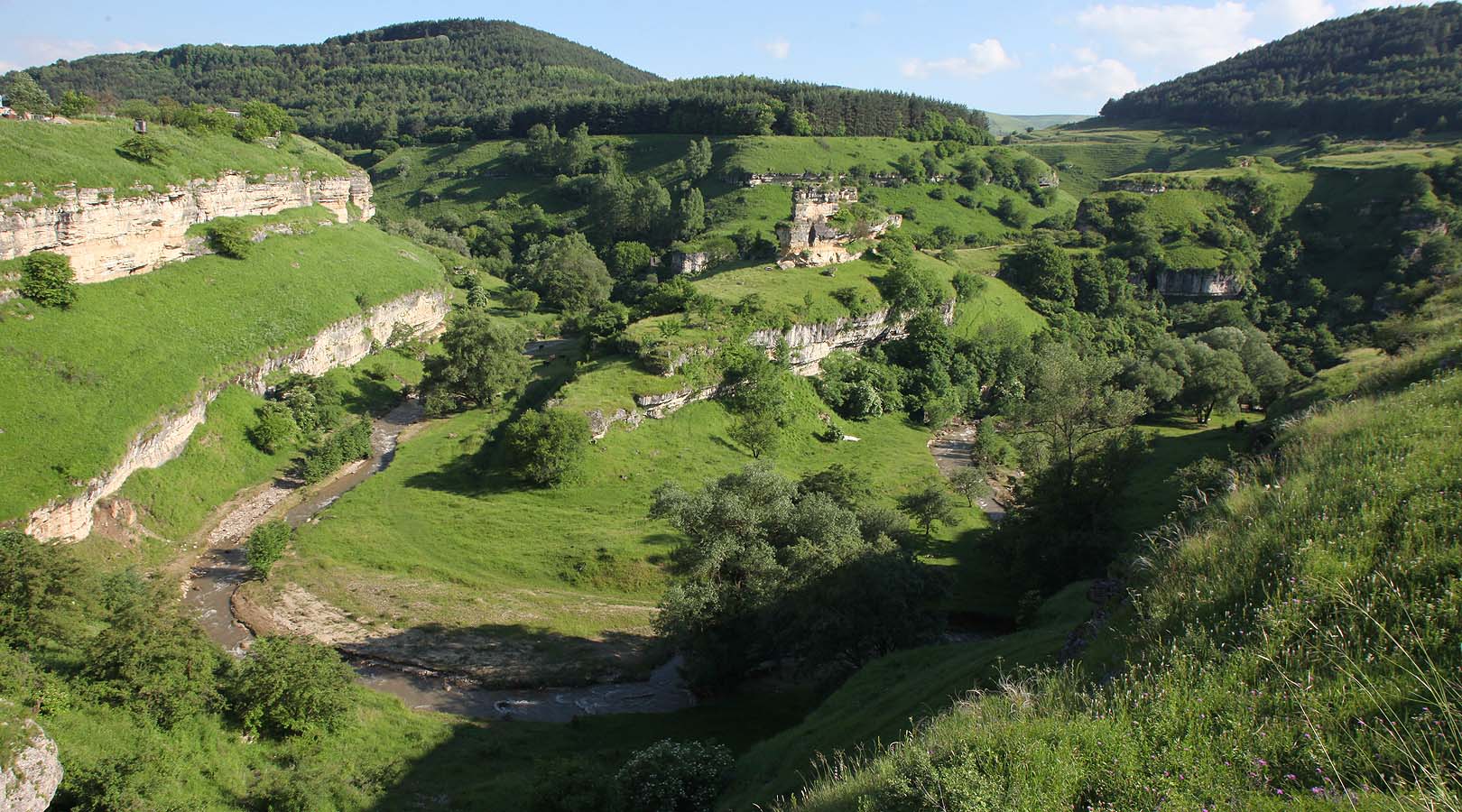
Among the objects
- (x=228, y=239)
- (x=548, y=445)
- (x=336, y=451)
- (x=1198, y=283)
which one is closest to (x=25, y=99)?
(x=228, y=239)

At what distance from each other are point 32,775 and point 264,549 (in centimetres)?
1983

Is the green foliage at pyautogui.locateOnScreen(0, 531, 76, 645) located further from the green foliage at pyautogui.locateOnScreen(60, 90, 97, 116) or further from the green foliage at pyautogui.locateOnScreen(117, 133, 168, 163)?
the green foliage at pyautogui.locateOnScreen(60, 90, 97, 116)

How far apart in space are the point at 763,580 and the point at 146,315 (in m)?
44.8

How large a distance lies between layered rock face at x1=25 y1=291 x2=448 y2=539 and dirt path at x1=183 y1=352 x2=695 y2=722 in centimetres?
499

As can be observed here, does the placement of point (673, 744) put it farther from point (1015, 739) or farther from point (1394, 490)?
point (1394, 490)

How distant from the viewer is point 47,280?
41719 mm

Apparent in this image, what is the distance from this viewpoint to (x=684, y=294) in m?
55.8

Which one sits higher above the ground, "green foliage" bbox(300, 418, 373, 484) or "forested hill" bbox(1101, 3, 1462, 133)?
"forested hill" bbox(1101, 3, 1462, 133)

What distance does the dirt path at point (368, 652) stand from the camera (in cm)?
2697

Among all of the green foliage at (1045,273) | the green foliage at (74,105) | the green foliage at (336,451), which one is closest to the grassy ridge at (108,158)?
the green foliage at (74,105)

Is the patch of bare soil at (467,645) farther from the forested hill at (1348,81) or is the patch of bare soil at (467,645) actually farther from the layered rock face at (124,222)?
the forested hill at (1348,81)

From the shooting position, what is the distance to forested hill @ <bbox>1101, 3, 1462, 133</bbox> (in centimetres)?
12562

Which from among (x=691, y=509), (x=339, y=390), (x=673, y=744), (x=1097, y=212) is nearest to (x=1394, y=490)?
(x=673, y=744)

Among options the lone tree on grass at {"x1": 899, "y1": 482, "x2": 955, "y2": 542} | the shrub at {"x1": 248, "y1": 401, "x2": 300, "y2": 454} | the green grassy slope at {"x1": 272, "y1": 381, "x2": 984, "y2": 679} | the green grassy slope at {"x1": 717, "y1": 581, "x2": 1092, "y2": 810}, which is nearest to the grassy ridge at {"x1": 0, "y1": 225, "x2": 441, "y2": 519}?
the shrub at {"x1": 248, "y1": 401, "x2": 300, "y2": 454}
